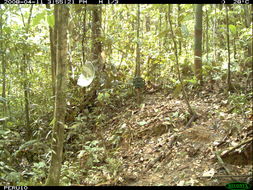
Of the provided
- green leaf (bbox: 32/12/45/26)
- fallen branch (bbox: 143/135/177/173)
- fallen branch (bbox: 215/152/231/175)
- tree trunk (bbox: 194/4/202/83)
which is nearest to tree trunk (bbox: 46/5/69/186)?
green leaf (bbox: 32/12/45/26)

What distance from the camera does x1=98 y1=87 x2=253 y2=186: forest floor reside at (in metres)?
4.07

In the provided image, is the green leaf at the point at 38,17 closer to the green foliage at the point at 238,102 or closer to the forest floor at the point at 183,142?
the forest floor at the point at 183,142

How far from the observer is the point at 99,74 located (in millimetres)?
7965

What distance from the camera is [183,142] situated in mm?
5234

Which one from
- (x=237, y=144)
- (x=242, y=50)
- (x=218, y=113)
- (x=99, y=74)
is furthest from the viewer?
(x=242, y=50)

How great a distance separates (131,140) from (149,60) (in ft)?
11.2

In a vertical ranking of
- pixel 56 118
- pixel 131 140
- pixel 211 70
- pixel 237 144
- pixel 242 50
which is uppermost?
pixel 242 50

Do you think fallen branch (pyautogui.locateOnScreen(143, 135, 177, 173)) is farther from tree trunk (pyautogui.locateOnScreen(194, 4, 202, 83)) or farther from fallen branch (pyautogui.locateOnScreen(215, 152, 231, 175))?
tree trunk (pyautogui.locateOnScreen(194, 4, 202, 83))

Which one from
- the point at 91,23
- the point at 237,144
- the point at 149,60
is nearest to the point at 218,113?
the point at 237,144

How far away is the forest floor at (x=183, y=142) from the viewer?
407 centimetres

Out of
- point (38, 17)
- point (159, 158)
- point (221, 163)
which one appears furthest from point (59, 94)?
A: point (221, 163)

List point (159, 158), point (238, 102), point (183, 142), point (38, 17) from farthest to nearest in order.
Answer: point (238, 102) < point (183, 142) < point (159, 158) < point (38, 17)

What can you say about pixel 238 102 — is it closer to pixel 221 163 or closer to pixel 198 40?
pixel 221 163

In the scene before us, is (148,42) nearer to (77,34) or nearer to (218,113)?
(77,34)
